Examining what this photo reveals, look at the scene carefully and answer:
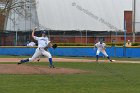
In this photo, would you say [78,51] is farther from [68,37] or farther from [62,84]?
[62,84]

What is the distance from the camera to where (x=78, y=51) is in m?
42.0

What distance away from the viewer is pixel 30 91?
39.2 feet

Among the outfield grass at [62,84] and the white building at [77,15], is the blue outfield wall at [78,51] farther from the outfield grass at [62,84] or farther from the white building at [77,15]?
the outfield grass at [62,84]

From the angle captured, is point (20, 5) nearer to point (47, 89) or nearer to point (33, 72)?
point (33, 72)

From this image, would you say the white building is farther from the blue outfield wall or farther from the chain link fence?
the blue outfield wall

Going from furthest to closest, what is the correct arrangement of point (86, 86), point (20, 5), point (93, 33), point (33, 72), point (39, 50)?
point (93, 33), point (20, 5), point (39, 50), point (33, 72), point (86, 86)

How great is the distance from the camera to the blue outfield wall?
4075cm

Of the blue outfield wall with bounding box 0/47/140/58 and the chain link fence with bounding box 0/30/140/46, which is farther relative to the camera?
the chain link fence with bounding box 0/30/140/46

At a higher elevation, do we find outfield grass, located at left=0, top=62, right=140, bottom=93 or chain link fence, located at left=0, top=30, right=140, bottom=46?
chain link fence, located at left=0, top=30, right=140, bottom=46

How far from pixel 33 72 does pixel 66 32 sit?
43.1m

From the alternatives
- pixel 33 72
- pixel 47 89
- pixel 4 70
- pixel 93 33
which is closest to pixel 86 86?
pixel 47 89

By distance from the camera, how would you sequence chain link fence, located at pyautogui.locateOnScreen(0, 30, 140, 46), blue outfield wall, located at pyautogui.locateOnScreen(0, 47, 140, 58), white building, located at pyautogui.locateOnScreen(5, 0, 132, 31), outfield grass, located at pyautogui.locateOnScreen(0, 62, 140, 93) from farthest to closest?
white building, located at pyautogui.locateOnScreen(5, 0, 132, 31) → chain link fence, located at pyautogui.locateOnScreen(0, 30, 140, 46) → blue outfield wall, located at pyautogui.locateOnScreen(0, 47, 140, 58) → outfield grass, located at pyautogui.locateOnScreen(0, 62, 140, 93)

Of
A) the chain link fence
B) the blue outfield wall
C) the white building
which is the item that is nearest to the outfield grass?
the blue outfield wall

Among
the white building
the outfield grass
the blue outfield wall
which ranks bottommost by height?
the blue outfield wall
